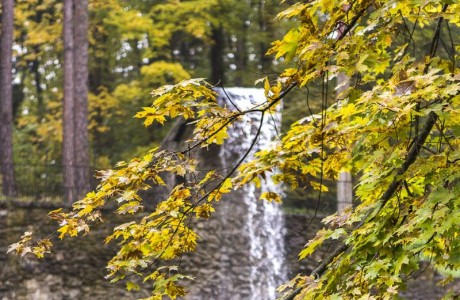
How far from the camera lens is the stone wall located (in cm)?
1191

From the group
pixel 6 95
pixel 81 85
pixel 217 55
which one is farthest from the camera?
pixel 217 55

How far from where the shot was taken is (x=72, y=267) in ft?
40.3

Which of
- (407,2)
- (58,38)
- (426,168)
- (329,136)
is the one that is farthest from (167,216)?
(58,38)

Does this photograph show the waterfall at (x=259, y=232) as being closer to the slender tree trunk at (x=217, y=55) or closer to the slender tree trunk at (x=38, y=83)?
the slender tree trunk at (x=217, y=55)

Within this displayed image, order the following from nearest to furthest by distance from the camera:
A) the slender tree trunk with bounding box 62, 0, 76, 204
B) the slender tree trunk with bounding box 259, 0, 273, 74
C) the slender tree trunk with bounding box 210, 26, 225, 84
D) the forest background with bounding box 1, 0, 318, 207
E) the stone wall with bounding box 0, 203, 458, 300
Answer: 1. the stone wall with bounding box 0, 203, 458, 300
2. the slender tree trunk with bounding box 62, 0, 76, 204
3. the forest background with bounding box 1, 0, 318, 207
4. the slender tree trunk with bounding box 259, 0, 273, 74
5. the slender tree trunk with bounding box 210, 26, 225, 84

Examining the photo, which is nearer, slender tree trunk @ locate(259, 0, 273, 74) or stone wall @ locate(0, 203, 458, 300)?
stone wall @ locate(0, 203, 458, 300)

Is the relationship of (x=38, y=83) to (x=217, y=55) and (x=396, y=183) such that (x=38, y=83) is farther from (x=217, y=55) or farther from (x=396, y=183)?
(x=396, y=183)

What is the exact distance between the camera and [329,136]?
3885 millimetres

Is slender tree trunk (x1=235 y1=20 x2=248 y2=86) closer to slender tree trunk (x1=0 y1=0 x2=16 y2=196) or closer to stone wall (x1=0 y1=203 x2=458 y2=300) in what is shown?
slender tree trunk (x1=0 y1=0 x2=16 y2=196)

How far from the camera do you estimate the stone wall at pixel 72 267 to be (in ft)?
39.1

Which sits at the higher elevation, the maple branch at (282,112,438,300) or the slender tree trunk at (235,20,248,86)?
the slender tree trunk at (235,20,248,86)

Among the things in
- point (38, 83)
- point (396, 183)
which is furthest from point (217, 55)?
point (396, 183)

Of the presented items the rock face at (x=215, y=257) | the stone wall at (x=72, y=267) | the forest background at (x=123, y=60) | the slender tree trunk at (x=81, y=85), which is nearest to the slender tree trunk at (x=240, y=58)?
the forest background at (x=123, y=60)

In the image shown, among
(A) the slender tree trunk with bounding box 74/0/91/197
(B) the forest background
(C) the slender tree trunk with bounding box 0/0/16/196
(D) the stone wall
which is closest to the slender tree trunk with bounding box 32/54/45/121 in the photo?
(B) the forest background
